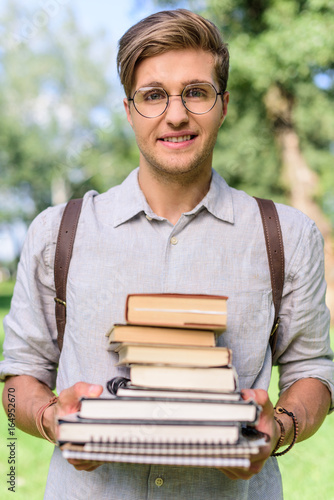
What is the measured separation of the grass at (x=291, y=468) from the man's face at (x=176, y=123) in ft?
12.0

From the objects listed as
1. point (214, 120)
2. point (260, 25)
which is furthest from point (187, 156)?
point (260, 25)

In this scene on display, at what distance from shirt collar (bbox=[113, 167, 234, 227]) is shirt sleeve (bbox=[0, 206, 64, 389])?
24 centimetres

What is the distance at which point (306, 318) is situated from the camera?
2.17 metres

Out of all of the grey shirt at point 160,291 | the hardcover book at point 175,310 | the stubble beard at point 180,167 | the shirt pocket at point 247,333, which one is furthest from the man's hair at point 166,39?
the hardcover book at point 175,310

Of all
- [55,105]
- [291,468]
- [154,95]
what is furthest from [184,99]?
[55,105]

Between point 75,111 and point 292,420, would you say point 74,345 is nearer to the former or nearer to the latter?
point 292,420

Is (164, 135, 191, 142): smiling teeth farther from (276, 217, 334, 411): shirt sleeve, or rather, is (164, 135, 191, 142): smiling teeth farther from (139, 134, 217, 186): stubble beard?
(276, 217, 334, 411): shirt sleeve

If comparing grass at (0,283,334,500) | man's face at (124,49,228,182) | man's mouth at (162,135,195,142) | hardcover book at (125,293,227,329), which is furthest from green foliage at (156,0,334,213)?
hardcover book at (125,293,227,329)

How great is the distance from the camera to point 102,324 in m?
2.07

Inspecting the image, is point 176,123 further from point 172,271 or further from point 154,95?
point 172,271

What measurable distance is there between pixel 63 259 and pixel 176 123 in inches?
24.7

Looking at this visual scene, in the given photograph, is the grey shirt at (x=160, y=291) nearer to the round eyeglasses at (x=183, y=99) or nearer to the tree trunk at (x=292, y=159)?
the round eyeglasses at (x=183, y=99)

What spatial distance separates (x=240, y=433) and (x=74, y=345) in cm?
79

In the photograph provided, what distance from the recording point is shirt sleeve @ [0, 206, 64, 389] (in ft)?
7.27
